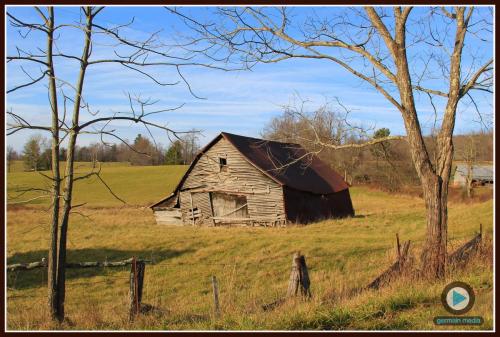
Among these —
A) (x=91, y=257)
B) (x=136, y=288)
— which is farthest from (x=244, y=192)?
(x=136, y=288)

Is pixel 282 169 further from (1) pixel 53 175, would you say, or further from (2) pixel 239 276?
(1) pixel 53 175

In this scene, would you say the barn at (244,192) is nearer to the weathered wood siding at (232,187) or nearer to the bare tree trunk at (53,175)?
the weathered wood siding at (232,187)

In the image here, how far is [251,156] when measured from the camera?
27719mm

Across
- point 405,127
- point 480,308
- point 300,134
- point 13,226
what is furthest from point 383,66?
point 13,226

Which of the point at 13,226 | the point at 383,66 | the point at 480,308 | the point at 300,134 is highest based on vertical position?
the point at 383,66

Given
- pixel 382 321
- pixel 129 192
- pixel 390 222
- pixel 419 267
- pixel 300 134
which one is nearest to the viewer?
pixel 382 321

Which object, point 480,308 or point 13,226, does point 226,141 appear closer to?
point 13,226

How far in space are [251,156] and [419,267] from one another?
20106 mm

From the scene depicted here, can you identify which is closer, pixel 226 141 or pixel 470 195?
pixel 226 141

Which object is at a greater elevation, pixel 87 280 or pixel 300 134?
pixel 300 134

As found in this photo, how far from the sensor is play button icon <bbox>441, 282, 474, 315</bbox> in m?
5.78

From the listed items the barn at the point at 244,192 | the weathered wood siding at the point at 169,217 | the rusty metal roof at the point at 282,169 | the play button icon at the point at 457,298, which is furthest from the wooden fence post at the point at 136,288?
the weathered wood siding at the point at 169,217

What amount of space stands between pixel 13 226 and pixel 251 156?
15.3 m

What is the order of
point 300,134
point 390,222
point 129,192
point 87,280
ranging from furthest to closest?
point 129,192 → point 390,222 → point 87,280 → point 300,134
